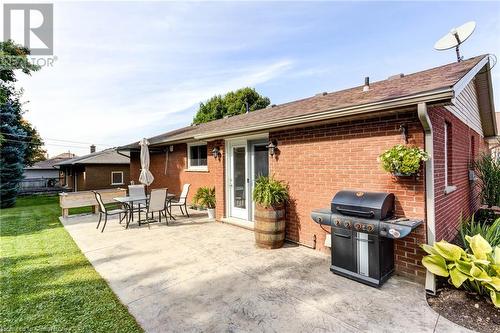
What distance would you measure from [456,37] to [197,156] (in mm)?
9343

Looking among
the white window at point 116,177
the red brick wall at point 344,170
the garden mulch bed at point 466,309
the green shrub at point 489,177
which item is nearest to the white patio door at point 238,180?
the red brick wall at point 344,170

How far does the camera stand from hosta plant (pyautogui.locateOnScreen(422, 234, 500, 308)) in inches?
119

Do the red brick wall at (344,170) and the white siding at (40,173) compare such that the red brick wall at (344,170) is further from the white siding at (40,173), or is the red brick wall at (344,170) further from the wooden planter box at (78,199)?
the white siding at (40,173)

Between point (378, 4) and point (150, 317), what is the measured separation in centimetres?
884

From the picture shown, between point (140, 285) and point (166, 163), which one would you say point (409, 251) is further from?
point (166, 163)

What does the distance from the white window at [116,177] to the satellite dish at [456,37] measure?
23.3 metres

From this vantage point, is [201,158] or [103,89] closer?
[201,158]

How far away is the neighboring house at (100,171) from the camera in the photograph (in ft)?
66.7

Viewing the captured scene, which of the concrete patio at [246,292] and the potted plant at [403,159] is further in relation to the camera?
the potted plant at [403,159]

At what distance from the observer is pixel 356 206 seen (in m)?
3.94

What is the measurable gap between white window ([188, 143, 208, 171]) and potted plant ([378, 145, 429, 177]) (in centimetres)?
772

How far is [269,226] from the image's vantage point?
17.9 ft

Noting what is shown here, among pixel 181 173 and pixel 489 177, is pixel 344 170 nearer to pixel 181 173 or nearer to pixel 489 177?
pixel 489 177

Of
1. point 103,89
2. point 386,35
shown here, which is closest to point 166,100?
point 103,89
